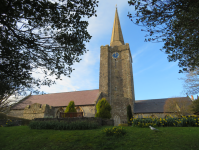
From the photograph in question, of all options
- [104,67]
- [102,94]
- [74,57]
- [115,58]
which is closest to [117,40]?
[115,58]

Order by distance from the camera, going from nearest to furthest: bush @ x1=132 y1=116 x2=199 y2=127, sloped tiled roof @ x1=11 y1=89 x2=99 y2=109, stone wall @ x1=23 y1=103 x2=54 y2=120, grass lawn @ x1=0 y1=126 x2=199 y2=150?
1. grass lawn @ x1=0 y1=126 x2=199 y2=150
2. bush @ x1=132 y1=116 x2=199 y2=127
3. stone wall @ x1=23 y1=103 x2=54 y2=120
4. sloped tiled roof @ x1=11 y1=89 x2=99 y2=109

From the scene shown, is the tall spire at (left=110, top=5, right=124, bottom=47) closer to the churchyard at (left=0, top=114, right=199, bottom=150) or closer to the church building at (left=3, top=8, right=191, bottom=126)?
the church building at (left=3, top=8, right=191, bottom=126)

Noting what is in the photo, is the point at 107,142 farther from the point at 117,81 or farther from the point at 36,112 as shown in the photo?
the point at 117,81

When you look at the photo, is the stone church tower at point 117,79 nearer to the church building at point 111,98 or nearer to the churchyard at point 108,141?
the church building at point 111,98

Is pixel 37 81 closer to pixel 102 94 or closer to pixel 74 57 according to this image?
pixel 74 57

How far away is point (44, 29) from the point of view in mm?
8461

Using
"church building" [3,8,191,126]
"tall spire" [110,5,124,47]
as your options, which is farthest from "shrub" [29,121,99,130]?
"tall spire" [110,5,124,47]

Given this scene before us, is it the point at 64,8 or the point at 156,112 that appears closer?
the point at 64,8

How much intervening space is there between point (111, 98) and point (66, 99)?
382 inches

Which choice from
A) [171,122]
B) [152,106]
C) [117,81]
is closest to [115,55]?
[117,81]

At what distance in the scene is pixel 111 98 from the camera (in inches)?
1177

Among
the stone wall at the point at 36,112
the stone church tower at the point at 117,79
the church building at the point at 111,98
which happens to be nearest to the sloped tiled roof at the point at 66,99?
the church building at the point at 111,98

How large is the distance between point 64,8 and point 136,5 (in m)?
3.46

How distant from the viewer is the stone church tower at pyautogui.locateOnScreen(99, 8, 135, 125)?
93.8 feet
